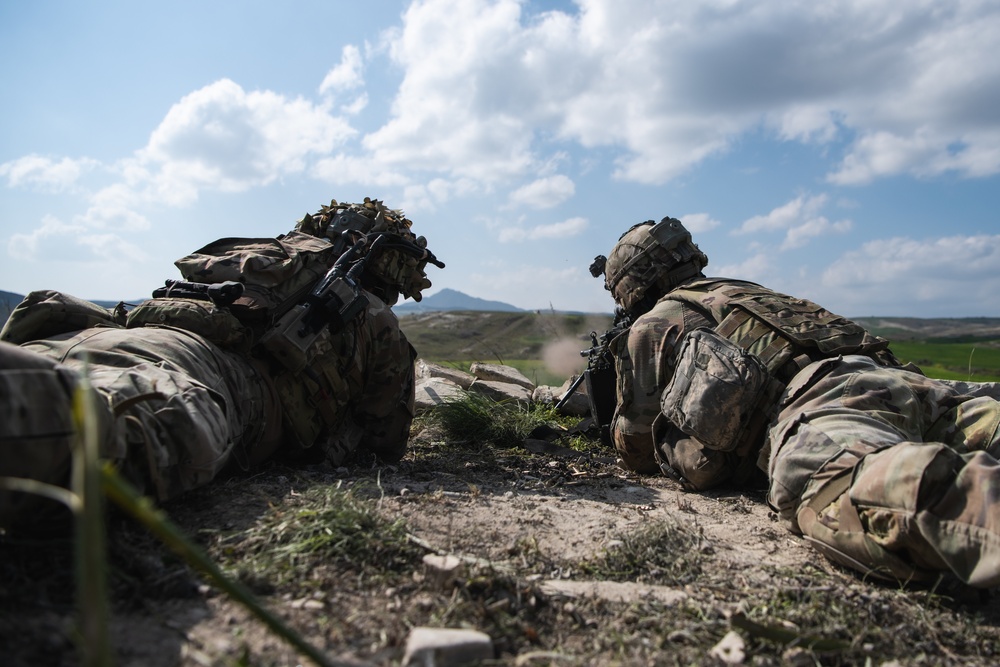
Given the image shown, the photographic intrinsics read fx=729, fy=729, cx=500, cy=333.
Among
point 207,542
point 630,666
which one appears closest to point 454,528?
point 207,542

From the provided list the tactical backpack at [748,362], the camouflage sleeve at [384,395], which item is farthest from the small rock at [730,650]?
the camouflage sleeve at [384,395]

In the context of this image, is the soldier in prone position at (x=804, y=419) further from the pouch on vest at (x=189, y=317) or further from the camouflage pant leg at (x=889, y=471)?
the pouch on vest at (x=189, y=317)

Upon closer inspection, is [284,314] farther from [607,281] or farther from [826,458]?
→ [826,458]

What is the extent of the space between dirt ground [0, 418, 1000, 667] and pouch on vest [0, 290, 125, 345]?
39.0 inches

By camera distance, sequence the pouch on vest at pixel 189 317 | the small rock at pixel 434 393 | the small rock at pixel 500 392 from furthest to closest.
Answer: the small rock at pixel 500 392 < the small rock at pixel 434 393 < the pouch on vest at pixel 189 317

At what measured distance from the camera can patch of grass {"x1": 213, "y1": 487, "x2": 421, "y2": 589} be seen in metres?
2.10

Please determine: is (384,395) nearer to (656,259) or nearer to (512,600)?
(656,259)

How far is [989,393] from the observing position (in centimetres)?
450

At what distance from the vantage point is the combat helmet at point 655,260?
4746mm

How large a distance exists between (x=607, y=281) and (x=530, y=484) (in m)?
1.78

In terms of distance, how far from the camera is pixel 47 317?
10.3ft

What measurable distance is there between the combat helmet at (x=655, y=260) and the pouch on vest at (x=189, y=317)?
8.32ft

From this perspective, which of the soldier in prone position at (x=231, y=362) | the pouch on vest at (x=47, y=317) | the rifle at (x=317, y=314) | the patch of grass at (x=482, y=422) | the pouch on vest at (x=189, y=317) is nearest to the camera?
the soldier in prone position at (x=231, y=362)

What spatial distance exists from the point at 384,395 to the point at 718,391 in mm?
2157
